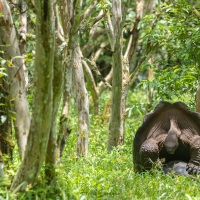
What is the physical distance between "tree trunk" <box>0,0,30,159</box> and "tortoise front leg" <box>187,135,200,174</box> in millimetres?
2274

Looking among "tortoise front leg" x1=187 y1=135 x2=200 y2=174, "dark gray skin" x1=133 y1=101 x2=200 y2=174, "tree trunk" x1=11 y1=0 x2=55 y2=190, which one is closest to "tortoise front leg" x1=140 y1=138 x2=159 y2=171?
"dark gray skin" x1=133 y1=101 x2=200 y2=174

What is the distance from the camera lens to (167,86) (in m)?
9.48

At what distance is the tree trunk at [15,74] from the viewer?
5.70 metres

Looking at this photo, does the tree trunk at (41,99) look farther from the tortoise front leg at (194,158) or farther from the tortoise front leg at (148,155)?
the tortoise front leg at (194,158)

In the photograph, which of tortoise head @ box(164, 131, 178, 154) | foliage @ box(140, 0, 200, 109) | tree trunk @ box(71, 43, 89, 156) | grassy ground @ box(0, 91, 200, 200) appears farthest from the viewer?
foliage @ box(140, 0, 200, 109)

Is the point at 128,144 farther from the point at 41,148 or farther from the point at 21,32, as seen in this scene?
the point at 41,148

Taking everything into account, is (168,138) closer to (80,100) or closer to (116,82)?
(116,82)

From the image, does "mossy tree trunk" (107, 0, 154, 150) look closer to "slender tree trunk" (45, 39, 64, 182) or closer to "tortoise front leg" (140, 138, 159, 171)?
"tortoise front leg" (140, 138, 159, 171)

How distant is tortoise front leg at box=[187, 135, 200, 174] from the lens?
7203 millimetres

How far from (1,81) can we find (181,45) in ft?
15.0

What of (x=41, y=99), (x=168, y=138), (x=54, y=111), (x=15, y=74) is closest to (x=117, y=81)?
(x=168, y=138)

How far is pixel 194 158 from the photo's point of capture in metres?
7.33

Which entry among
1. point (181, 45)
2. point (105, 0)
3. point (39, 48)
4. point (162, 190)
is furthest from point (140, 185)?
point (181, 45)

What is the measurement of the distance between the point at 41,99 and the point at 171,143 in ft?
8.96
